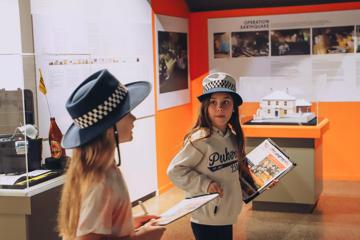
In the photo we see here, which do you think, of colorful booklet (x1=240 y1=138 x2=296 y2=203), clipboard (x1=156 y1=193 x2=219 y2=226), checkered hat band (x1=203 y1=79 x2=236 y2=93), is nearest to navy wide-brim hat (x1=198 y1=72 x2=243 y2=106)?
checkered hat band (x1=203 y1=79 x2=236 y2=93)

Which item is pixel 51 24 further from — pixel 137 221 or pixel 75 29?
pixel 137 221

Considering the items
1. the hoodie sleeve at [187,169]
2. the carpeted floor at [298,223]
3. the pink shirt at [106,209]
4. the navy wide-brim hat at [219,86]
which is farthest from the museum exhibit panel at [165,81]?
the pink shirt at [106,209]

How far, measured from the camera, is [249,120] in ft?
17.4

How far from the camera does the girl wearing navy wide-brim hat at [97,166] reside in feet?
5.50

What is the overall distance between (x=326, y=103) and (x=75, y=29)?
3400mm

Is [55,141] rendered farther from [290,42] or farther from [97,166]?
[290,42]

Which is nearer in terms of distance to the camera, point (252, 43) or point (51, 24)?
point (51, 24)

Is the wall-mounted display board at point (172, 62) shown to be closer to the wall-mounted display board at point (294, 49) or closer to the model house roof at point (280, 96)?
the wall-mounted display board at point (294, 49)

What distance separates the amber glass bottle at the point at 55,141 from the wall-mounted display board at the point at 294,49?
3.23 meters

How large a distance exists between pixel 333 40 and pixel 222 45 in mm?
1404

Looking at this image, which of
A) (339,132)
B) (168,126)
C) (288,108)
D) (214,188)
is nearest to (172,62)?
(168,126)

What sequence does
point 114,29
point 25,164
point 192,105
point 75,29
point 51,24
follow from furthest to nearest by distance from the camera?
point 192,105 → point 114,29 → point 75,29 → point 51,24 → point 25,164

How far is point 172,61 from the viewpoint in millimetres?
6402

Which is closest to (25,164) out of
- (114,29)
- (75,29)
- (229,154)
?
(229,154)
